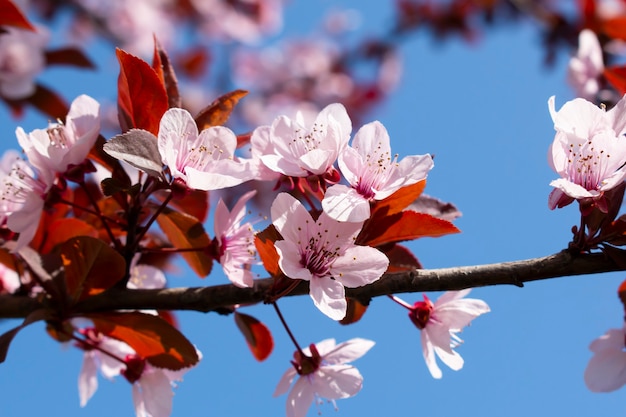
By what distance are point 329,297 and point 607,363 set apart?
1.80 feet

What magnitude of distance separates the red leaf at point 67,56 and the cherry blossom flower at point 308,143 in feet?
4.18

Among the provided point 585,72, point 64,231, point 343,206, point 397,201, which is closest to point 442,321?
point 397,201

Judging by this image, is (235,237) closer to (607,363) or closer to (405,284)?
(405,284)

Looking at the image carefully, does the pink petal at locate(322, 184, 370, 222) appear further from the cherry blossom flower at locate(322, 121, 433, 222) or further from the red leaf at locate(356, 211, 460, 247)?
the red leaf at locate(356, 211, 460, 247)

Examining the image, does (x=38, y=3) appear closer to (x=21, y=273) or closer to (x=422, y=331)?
(x=21, y=273)

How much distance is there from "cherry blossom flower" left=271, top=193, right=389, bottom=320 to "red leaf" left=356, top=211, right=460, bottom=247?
0.21ft

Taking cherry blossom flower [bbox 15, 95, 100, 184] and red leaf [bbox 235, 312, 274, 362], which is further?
red leaf [bbox 235, 312, 274, 362]

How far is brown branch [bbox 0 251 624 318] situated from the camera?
1003 mm

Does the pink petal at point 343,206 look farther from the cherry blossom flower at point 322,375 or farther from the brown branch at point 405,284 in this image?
the cherry blossom flower at point 322,375

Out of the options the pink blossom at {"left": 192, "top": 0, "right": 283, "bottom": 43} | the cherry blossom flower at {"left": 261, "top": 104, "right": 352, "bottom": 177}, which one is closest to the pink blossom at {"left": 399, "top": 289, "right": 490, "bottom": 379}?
the cherry blossom flower at {"left": 261, "top": 104, "right": 352, "bottom": 177}

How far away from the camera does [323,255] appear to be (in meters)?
1.06

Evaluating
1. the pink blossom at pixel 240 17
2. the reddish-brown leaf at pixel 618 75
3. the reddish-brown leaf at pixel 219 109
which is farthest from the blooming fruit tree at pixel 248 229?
the pink blossom at pixel 240 17

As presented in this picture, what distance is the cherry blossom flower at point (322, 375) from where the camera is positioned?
48.2 inches

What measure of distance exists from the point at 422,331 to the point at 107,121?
532 cm
